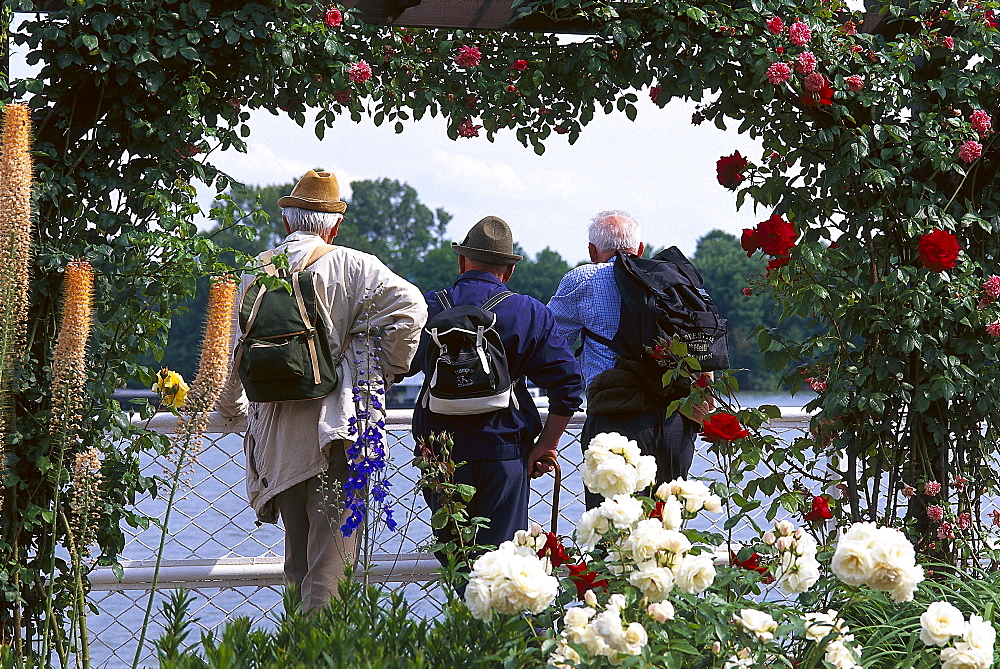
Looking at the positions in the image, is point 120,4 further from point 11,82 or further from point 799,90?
point 799,90

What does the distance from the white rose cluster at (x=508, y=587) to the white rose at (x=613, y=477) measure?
9.4 inches

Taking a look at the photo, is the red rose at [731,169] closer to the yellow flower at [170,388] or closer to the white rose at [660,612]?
the yellow flower at [170,388]

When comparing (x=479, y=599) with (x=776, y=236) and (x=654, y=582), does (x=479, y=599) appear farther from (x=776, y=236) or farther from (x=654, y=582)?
(x=776, y=236)

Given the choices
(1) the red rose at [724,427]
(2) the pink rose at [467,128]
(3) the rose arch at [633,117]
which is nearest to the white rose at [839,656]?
(1) the red rose at [724,427]

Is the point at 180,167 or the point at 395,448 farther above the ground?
the point at 180,167

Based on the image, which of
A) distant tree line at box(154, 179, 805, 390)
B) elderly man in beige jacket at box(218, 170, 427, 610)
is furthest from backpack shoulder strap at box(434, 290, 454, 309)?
distant tree line at box(154, 179, 805, 390)

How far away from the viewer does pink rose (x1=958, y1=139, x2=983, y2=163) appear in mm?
3545

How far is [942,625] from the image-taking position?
72.9 inches

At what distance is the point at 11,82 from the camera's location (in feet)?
10.1

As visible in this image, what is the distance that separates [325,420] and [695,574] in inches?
59.3

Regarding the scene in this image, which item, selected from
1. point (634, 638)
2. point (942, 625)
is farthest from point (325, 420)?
point (942, 625)

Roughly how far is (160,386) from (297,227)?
67cm

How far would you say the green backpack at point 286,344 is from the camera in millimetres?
3027

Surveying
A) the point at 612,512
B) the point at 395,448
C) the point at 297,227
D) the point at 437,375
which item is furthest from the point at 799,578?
the point at 395,448
